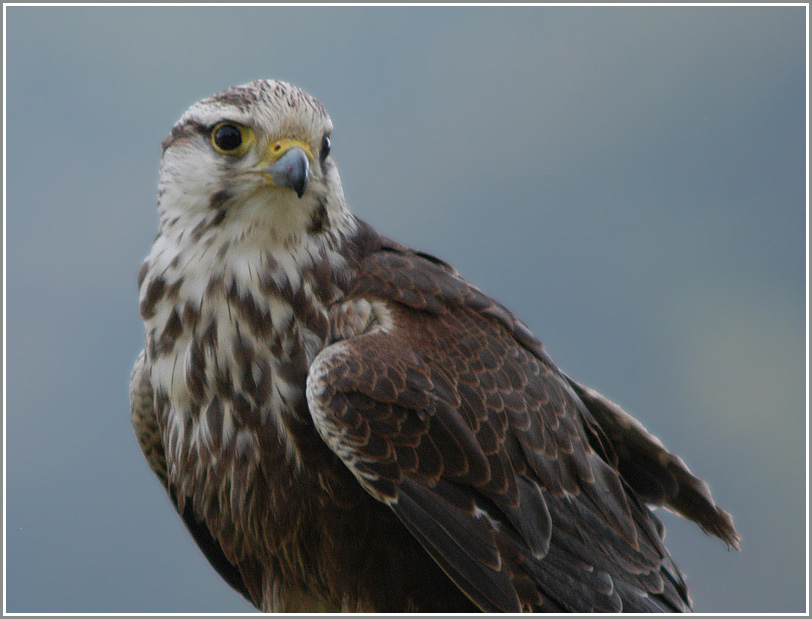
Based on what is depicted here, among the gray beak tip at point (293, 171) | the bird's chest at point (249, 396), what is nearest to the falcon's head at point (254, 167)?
the gray beak tip at point (293, 171)

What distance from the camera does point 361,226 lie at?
Answer: 240cm

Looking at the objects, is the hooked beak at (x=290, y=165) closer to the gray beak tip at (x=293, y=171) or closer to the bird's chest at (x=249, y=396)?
the gray beak tip at (x=293, y=171)

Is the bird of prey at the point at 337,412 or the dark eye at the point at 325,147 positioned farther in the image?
the dark eye at the point at 325,147

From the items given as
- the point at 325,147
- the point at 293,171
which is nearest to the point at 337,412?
the point at 293,171

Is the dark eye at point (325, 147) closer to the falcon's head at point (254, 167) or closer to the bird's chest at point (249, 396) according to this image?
the falcon's head at point (254, 167)

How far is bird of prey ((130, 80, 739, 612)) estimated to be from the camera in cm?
206

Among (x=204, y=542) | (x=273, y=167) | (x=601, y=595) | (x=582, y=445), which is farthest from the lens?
(x=204, y=542)

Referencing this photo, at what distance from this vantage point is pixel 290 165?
1996 mm

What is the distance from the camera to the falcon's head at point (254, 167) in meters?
2.06

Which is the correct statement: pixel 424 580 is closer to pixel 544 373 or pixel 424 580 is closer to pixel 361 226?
pixel 544 373

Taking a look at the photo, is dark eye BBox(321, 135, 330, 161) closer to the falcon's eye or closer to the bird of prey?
the bird of prey

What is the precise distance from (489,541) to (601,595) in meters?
0.35

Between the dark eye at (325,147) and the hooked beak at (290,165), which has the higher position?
the dark eye at (325,147)

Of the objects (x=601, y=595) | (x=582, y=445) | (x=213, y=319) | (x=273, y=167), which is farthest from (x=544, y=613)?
(x=273, y=167)
